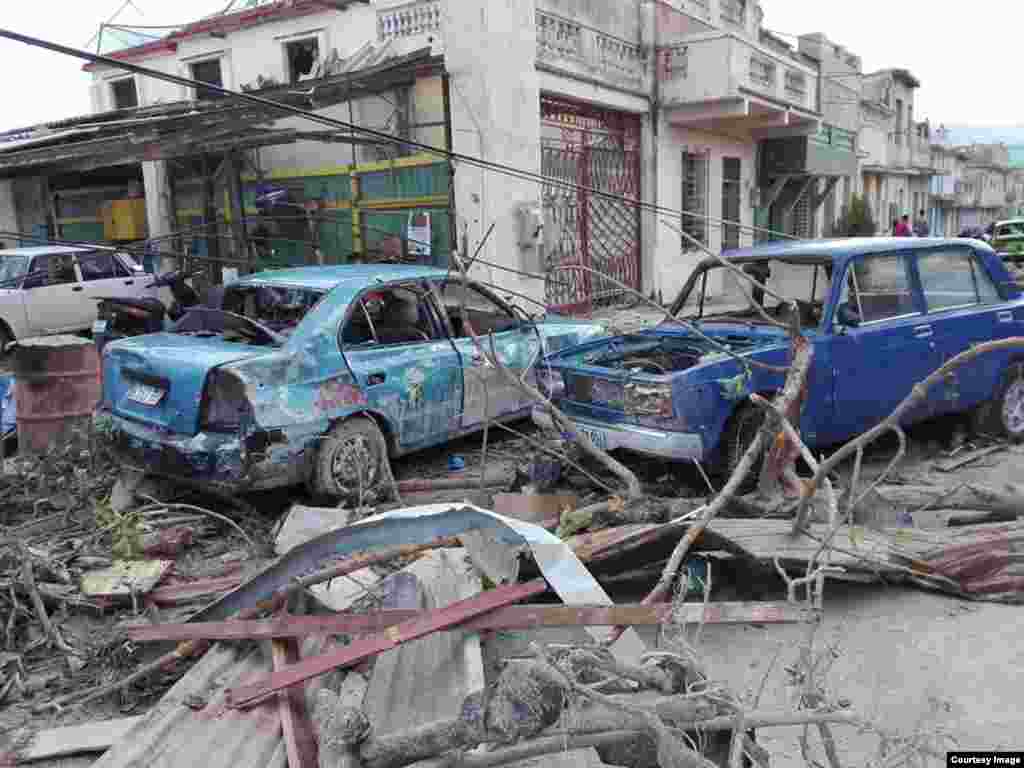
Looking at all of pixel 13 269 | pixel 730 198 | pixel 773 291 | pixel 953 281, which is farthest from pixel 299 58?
pixel 953 281

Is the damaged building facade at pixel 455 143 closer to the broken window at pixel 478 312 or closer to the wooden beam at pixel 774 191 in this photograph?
the wooden beam at pixel 774 191

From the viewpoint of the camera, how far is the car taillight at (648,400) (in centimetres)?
492

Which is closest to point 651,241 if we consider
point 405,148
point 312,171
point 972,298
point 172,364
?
point 405,148

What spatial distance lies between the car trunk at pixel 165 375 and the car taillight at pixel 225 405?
0.13 ft

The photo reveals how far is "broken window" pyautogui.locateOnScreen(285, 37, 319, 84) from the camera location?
16.0m

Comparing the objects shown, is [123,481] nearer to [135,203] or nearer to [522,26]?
[522,26]

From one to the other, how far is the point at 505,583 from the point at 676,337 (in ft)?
10.4

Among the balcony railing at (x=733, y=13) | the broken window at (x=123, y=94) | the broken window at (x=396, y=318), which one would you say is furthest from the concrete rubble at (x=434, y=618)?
the broken window at (x=123, y=94)

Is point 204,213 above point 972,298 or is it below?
above

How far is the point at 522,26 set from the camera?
36.8ft

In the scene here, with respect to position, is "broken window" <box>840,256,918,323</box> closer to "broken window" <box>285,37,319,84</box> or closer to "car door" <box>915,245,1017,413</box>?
"car door" <box>915,245,1017,413</box>

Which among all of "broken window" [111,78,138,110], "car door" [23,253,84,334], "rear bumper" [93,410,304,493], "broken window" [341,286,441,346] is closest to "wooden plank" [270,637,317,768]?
"rear bumper" [93,410,304,493]

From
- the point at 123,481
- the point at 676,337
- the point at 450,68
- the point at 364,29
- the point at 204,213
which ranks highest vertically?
the point at 364,29

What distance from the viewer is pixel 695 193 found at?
672 inches
